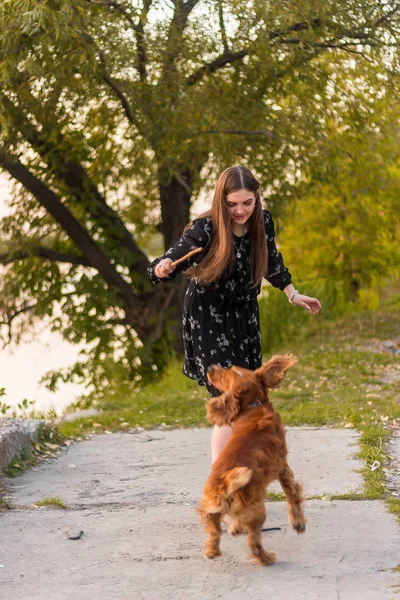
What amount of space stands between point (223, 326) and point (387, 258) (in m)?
11.6

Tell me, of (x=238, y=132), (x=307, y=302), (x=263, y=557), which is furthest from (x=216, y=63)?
(x=263, y=557)

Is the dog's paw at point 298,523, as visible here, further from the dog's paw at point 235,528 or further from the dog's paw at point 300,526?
the dog's paw at point 235,528

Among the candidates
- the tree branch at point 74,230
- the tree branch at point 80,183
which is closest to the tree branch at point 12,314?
the tree branch at point 74,230

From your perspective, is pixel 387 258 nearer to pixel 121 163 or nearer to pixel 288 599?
pixel 121 163

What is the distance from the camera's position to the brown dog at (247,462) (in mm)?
3812

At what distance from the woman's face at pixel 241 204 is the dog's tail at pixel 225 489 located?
1.45 metres

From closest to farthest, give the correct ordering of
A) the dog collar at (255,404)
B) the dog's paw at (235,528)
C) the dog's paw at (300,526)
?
the dog's paw at (235,528)
the dog collar at (255,404)
the dog's paw at (300,526)

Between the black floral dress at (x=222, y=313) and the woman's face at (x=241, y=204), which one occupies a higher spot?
the woman's face at (x=241, y=204)

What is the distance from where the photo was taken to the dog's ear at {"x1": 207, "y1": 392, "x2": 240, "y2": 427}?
4070mm

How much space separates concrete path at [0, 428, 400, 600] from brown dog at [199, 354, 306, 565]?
0.19m

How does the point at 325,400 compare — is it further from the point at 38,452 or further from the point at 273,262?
the point at 273,262

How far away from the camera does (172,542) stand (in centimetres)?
448

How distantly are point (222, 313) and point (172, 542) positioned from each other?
1224mm

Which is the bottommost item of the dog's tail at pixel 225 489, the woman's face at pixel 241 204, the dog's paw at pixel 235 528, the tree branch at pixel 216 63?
the dog's paw at pixel 235 528
